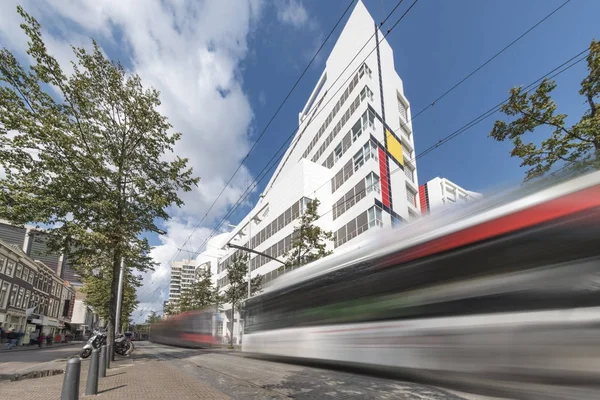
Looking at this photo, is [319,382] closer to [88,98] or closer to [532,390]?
[532,390]

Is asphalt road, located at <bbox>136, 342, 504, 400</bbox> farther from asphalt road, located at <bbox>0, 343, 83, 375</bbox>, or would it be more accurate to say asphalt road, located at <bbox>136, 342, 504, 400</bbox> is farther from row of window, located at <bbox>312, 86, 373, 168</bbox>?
row of window, located at <bbox>312, 86, 373, 168</bbox>

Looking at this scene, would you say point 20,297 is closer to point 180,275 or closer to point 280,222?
point 280,222

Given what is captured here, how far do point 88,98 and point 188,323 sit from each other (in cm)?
2055

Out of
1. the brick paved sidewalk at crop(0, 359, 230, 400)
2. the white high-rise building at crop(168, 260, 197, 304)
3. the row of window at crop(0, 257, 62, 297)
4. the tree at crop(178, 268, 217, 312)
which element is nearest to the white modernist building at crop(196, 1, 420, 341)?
the tree at crop(178, 268, 217, 312)

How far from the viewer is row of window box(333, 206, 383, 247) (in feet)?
101

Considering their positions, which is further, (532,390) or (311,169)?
(311,169)

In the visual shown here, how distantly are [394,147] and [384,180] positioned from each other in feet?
27.7

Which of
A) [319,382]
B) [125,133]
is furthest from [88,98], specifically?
[319,382]

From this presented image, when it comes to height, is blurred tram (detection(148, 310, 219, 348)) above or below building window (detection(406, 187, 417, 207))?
below

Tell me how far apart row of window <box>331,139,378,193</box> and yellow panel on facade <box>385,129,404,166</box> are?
5000 mm

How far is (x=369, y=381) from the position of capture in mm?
8133

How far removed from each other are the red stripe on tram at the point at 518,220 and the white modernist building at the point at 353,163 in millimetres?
22927

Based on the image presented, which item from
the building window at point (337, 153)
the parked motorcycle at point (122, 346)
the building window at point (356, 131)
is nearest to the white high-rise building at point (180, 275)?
the building window at point (337, 153)

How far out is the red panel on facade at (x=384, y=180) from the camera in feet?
108
